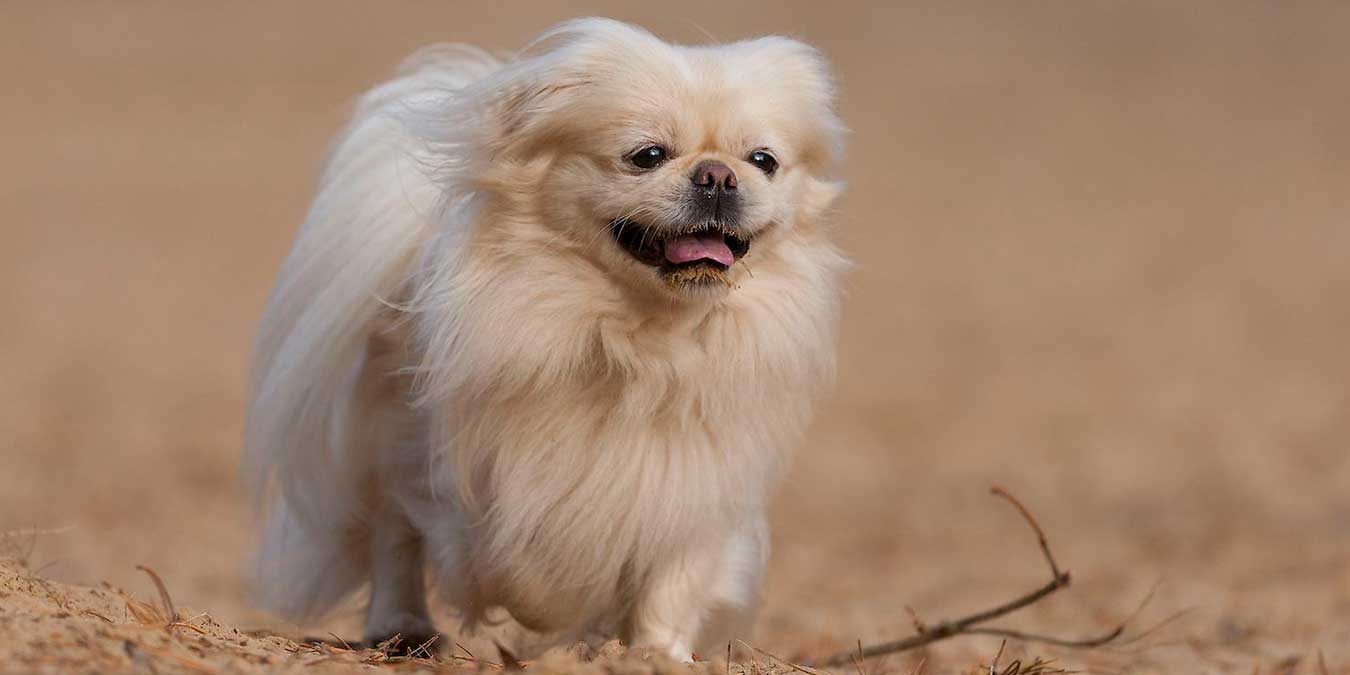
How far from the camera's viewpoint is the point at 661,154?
4312 mm

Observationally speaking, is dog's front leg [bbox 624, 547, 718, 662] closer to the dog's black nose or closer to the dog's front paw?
the dog's front paw

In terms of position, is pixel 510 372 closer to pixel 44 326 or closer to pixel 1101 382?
pixel 1101 382

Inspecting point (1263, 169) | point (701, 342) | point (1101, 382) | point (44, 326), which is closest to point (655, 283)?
point (701, 342)

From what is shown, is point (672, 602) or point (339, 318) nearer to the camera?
point (672, 602)

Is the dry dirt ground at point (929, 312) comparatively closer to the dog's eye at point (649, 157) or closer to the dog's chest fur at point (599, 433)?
the dog's chest fur at point (599, 433)

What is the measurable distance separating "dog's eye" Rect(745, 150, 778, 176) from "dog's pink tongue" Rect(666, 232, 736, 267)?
22 centimetres

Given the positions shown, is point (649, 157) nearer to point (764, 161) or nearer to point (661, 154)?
point (661, 154)

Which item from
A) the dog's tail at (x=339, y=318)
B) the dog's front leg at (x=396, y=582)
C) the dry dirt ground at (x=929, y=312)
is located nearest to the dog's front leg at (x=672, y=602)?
the dry dirt ground at (x=929, y=312)

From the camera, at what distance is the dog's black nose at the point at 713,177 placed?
4.21 m

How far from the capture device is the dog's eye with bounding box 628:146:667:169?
430 cm

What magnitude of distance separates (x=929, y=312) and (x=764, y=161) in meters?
9.95

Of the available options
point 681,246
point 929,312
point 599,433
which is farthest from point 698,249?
point 929,312

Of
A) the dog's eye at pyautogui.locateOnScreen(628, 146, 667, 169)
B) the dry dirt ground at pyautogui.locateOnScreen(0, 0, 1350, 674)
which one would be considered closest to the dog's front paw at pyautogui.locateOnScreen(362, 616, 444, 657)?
the dry dirt ground at pyautogui.locateOnScreen(0, 0, 1350, 674)

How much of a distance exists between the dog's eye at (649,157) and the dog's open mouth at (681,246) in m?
0.14
